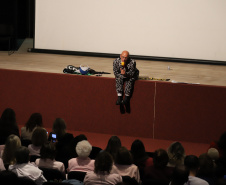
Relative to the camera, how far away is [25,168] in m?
4.20

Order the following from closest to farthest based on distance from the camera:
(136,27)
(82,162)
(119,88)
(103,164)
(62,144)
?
(103,164)
(82,162)
(62,144)
(119,88)
(136,27)

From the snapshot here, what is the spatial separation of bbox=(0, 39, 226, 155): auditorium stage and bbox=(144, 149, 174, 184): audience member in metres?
2.32

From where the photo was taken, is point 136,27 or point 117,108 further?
point 136,27

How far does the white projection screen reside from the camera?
1005 centimetres

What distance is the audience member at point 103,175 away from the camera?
4051 mm

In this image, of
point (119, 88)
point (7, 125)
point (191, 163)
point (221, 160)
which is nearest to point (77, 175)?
point (191, 163)

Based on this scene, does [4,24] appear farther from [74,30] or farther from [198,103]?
[198,103]

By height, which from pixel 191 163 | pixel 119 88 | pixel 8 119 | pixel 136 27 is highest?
pixel 136 27

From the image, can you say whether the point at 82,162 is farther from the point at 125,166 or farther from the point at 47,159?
the point at 125,166

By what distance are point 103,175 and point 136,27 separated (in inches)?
264

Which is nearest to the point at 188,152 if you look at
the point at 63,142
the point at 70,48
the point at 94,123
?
the point at 94,123

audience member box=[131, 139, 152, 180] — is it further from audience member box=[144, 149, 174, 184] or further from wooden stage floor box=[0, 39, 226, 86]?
wooden stage floor box=[0, 39, 226, 86]

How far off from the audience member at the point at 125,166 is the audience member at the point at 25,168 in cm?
71

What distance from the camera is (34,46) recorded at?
36.0 ft
